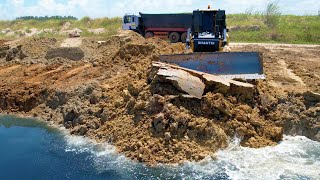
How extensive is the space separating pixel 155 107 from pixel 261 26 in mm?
27860

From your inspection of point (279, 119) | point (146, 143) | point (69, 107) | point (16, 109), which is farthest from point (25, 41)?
point (279, 119)

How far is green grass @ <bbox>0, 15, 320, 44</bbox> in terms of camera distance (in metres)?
30.4

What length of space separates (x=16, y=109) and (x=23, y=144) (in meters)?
3.99

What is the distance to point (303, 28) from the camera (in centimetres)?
3209

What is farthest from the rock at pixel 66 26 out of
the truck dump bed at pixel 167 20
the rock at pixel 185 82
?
the rock at pixel 185 82

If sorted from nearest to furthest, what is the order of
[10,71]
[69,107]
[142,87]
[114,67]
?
[142,87], [69,107], [114,67], [10,71]

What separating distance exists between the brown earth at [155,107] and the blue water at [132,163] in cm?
38

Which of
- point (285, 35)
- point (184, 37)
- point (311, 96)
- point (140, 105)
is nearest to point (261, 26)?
point (285, 35)

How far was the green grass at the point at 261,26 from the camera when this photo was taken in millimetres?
30359

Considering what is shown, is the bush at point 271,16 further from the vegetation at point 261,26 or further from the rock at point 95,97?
the rock at point 95,97

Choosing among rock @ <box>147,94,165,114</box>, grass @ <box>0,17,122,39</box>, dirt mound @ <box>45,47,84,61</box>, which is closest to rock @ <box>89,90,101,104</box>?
rock @ <box>147,94,165,114</box>

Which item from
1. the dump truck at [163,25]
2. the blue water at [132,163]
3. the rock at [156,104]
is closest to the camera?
the blue water at [132,163]

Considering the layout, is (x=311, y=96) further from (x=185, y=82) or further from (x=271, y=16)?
(x=271, y=16)

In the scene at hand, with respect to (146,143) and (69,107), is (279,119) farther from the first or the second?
(69,107)
